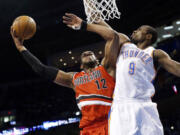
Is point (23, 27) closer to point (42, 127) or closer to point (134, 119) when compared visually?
point (134, 119)

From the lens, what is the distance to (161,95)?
10.3 m

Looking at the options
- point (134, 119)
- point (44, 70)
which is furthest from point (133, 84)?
point (44, 70)

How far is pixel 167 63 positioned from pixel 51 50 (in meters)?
11.2

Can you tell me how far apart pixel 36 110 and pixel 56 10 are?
633 cm

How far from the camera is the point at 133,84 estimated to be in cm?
210

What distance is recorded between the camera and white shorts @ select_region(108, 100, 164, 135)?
1951 mm

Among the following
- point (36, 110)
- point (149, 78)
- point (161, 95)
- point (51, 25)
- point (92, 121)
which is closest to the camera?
point (149, 78)

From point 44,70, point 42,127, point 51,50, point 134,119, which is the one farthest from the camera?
point 51,50

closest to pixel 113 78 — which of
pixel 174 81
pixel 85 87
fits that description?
pixel 85 87

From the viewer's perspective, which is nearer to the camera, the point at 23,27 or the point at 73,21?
the point at 73,21

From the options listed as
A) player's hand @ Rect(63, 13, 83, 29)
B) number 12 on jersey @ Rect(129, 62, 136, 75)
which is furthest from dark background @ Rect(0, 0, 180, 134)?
player's hand @ Rect(63, 13, 83, 29)

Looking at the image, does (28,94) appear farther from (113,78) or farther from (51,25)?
(113,78)

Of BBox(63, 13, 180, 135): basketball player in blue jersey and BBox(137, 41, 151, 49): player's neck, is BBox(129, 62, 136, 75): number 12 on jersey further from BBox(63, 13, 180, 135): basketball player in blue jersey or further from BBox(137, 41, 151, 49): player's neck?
BBox(137, 41, 151, 49): player's neck

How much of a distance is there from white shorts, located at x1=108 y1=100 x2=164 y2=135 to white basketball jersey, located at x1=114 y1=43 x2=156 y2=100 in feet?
0.29
